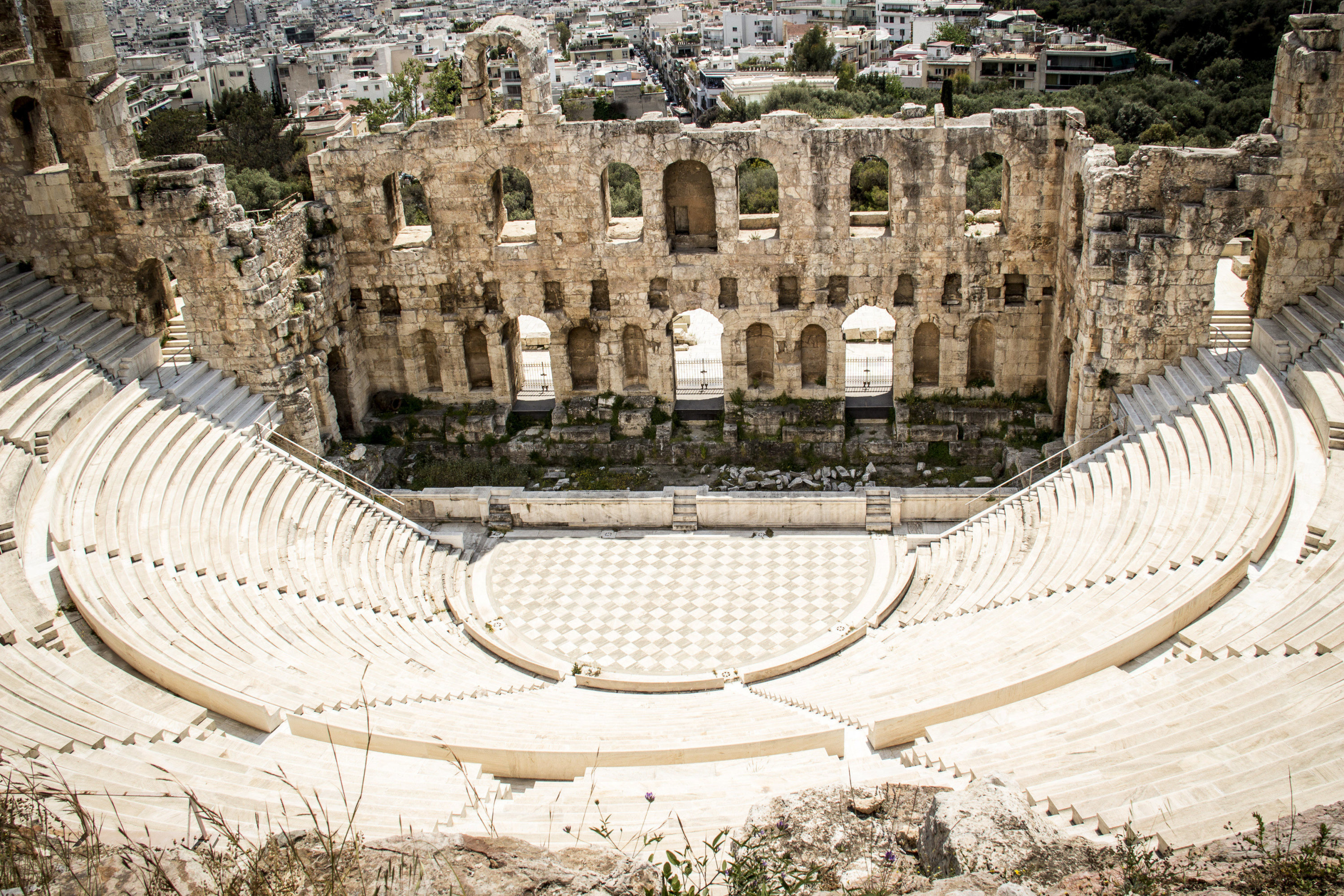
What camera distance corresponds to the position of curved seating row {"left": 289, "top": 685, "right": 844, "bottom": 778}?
14281mm

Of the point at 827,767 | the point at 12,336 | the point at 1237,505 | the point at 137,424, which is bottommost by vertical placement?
the point at 827,767

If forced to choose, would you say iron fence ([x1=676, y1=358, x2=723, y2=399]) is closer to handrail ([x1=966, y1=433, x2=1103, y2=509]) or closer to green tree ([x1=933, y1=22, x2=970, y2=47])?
handrail ([x1=966, y1=433, x2=1103, y2=509])

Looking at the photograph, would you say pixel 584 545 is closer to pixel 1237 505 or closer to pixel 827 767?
pixel 827 767

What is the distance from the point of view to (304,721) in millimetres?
14234

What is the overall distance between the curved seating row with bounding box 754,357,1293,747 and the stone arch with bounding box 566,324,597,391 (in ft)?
35.9

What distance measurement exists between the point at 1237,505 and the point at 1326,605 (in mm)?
3312

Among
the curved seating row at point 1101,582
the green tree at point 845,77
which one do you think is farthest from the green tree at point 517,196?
the green tree at point 845,77

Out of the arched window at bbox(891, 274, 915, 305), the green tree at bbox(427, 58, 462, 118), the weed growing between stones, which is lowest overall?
the arched window at bbox(891, 274, 915, 305)

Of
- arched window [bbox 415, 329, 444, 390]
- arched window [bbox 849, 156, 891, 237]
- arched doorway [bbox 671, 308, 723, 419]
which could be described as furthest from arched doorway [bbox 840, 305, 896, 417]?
arched window [bbox 415, 329, 444, 390]

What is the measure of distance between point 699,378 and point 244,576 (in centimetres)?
1397

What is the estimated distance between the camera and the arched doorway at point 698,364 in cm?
2728

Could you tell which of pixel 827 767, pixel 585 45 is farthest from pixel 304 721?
pixel 585 45

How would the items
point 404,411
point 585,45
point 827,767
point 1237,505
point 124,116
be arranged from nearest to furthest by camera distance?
point 827,767
point 1237,505
point 124,116
point 404,411
point 585,45

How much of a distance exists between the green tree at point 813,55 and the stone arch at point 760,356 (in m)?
72.8
